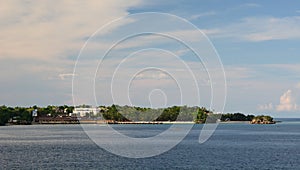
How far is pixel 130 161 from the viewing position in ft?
265

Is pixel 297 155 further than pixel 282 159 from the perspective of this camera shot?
Yes

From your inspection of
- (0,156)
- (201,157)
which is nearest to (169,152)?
(201,157)

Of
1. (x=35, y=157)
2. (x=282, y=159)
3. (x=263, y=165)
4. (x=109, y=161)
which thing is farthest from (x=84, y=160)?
(x=282, y=159)

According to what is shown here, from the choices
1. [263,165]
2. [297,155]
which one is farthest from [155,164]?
[297,155]

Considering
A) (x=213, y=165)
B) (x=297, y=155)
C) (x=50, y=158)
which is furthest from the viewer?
(x=297, y=155)

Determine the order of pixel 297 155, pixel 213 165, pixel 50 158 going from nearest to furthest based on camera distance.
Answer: pixel 213 165 < pixel 50 158 < pixel 297 155

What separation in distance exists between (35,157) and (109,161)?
47.7 feet

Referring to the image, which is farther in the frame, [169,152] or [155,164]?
[169,152]

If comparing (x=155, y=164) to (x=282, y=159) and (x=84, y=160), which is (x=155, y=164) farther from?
(x=282, y=159)

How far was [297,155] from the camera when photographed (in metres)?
95.5

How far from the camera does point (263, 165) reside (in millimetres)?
78562

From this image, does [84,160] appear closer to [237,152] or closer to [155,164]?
[155,164]

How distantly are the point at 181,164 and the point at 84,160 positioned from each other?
16.7 meters

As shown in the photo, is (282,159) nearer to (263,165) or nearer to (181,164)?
(263,165)
